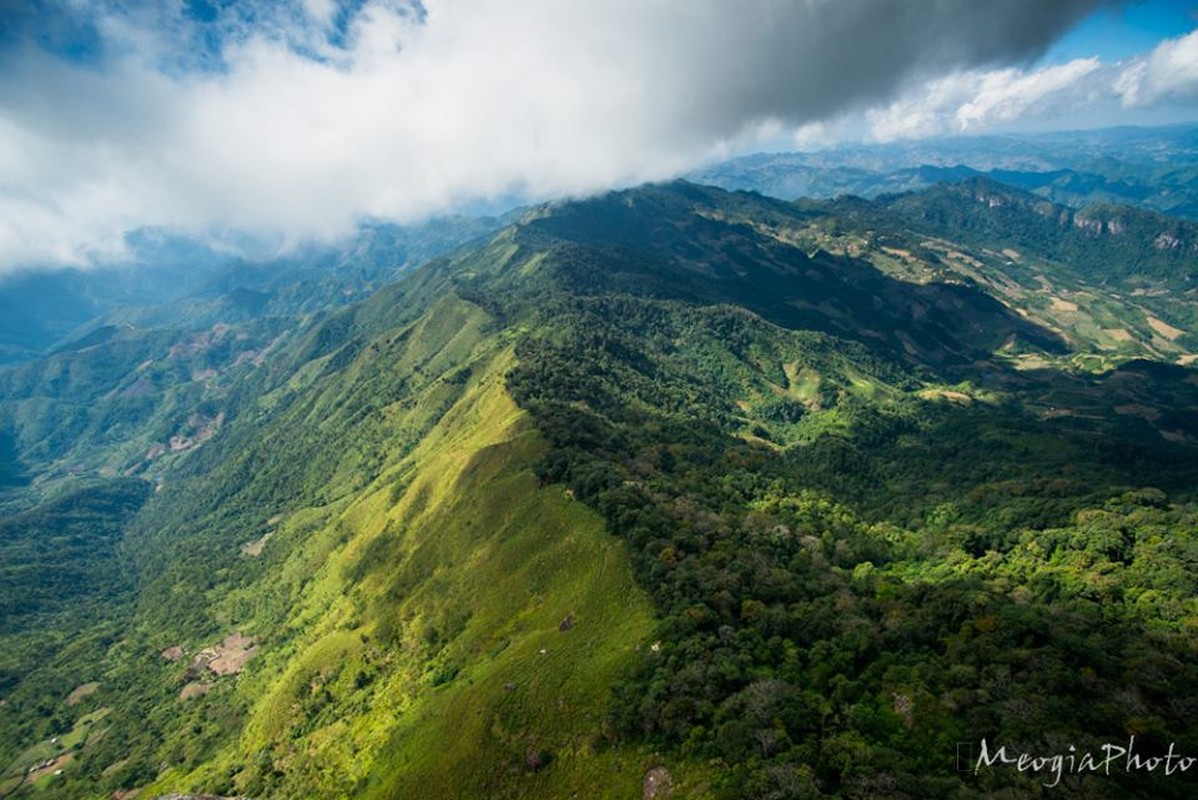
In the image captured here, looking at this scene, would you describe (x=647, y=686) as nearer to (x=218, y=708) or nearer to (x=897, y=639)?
(x=897, y=639)

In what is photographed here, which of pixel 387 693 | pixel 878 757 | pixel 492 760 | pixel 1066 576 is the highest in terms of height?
pixel 878 757

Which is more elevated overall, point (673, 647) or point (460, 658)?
point (673, 647)

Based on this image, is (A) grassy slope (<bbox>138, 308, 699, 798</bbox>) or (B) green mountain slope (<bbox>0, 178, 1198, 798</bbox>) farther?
(A) grassy slope (<bbox>138, 308, 699, 798</bbox>)

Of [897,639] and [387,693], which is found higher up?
[897,639]

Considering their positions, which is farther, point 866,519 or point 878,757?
point 866,519

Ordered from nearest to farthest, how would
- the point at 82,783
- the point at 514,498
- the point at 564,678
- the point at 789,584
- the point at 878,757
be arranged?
the point at 878,757 → the point at 564,678 → the point at 789,584 → the point at 514,498 → the point at 82,783

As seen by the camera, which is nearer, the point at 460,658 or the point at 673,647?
the point at 673,647

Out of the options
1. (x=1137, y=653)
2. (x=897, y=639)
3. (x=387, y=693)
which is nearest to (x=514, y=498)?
(x=387, y=693)

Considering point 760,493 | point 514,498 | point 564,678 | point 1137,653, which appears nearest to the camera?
point 1137,653

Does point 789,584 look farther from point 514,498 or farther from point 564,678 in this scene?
point 514,498
